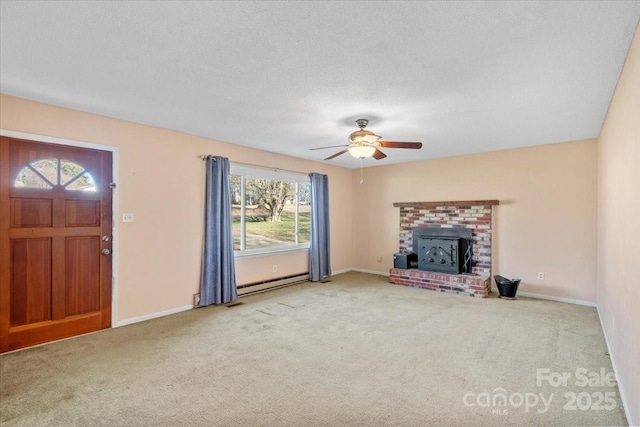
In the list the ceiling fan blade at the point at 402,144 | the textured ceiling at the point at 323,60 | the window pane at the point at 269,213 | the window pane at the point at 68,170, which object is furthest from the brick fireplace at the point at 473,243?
the window pane at the point at 68,170

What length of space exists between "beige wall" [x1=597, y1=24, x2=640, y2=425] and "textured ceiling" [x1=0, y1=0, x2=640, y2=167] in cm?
26

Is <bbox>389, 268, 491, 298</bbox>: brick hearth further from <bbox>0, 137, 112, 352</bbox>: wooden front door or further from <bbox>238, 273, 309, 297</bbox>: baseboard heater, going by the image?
<bbox>0, 137, 112, 352</bbox>: wooden front door

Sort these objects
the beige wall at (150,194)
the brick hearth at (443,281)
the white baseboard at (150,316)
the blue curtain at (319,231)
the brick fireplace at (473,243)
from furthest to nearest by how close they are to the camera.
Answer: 1. the blue curtain at (319,231)
2. the brick fireplace at (473,243)
3. the brick hearth at (443,281)
4. the white baseboard at (150,316)
5. the beige wall at (150,194)

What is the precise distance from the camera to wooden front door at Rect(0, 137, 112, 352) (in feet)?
10.1

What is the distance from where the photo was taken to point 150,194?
160 inches

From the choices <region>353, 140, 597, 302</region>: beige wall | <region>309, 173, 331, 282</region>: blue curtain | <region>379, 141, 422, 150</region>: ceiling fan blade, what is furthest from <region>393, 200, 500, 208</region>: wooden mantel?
<region>379, 141, 422, 150</region>: ceiling fan blade

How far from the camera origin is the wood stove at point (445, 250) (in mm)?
5605

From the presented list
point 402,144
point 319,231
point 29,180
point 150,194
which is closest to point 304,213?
point 319,231

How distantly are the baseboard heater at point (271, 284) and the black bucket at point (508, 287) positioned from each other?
11.0 feet

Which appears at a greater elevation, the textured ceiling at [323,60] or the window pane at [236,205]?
the textured ceiling at [323,60]

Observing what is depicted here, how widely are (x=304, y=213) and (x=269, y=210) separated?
86 cm

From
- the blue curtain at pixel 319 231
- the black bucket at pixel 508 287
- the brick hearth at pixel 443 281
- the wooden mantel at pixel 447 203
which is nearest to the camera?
the black bucket at pixel 508 287

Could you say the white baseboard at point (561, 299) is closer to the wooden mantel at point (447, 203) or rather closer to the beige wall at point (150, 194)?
the wooden mantel at point (447, 203)

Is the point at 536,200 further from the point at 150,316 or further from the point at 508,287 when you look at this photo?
the point at 150,316
